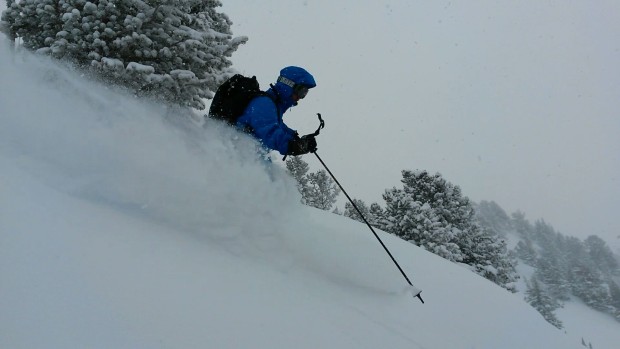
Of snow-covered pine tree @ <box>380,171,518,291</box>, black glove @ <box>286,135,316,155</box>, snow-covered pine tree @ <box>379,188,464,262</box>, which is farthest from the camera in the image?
snow-covered pine tree @ <box>380,171,518,291</box>

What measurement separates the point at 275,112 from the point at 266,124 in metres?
0.19

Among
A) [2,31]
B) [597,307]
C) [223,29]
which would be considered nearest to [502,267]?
[223,29]

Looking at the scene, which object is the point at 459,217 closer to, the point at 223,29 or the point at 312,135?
the point at 223,29

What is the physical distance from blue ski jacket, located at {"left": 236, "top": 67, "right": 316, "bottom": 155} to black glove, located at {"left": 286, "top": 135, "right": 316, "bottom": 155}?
0.19ft

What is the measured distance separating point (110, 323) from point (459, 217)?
22604mm

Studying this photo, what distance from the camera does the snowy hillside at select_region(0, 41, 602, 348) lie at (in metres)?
1.82

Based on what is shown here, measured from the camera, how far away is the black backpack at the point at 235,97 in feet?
15.1

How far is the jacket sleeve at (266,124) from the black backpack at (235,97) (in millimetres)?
93

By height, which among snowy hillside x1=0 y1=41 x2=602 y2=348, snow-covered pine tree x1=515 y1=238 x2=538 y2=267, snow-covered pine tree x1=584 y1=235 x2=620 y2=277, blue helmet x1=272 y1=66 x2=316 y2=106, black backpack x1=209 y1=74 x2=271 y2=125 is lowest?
snowy hillside x1=0 y1=41 x2=602 y2=348

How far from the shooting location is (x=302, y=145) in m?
4.25

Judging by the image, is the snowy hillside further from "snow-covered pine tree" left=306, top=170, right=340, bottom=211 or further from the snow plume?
"snow-covered pine tree" left=306, top=170, right=340, bottom=211

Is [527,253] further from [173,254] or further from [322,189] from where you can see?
[173,254]

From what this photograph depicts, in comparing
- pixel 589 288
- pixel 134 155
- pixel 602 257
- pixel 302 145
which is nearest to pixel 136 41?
pixel 134 155

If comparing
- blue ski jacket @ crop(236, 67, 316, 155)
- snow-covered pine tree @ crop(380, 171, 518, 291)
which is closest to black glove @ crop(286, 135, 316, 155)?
blue ski jacket @ crop(236, 67, 316, 155)
